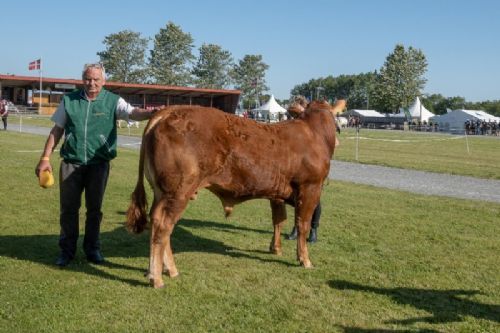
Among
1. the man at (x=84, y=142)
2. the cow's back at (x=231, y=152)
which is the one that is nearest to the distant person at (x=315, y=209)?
the cow's back at (x=231, y=152)

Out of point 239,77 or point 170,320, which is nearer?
point 170,320

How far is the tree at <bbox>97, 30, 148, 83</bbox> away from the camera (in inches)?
3890

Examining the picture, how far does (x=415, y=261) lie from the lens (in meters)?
6.50

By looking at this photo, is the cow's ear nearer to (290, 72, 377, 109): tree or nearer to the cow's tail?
the cow's tail

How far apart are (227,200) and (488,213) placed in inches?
249

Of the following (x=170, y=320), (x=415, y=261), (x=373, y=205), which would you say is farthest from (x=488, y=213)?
(x=170, y=320)

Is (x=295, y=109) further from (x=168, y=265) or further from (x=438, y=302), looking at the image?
(x=438, y=302)

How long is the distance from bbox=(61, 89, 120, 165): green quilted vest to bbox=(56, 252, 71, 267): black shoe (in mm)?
1130

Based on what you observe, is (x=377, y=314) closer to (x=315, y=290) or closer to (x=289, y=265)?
(x=315, y=290)

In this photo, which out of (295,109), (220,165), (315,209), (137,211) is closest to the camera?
(220,165)

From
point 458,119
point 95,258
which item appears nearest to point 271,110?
point 458,119

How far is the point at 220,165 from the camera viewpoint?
17.5 feet

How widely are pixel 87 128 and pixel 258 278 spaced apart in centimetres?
256

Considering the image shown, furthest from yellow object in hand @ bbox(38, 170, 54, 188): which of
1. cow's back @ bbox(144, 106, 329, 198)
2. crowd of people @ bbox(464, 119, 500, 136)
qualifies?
crowd of people @ bbox(464, 119, 500, 136)
